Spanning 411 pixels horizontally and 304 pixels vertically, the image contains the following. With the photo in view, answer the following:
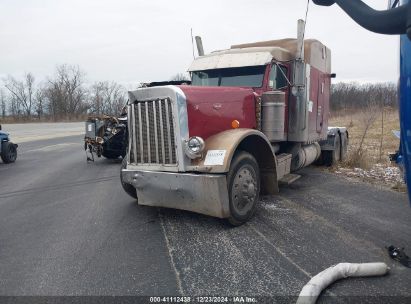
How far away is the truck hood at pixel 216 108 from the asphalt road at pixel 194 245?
4.42 ft

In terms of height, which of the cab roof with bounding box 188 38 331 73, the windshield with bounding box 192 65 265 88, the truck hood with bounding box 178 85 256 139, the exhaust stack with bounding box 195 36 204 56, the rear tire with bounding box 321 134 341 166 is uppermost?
the exhaust stack with bounding box 195 36 204 56

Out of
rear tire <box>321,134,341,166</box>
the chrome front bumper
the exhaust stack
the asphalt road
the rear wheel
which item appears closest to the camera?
the asphalt road

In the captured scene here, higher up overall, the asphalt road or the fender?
the fender

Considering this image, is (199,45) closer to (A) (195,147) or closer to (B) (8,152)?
(A) (195,147)

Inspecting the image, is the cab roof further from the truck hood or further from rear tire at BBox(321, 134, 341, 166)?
rear tire at BBox(321, 134, 341, 166)

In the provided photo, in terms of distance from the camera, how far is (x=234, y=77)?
20.5 feet

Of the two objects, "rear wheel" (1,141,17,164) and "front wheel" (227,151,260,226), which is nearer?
"front wheel" (227,151,260,226)

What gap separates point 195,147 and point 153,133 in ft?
2.41

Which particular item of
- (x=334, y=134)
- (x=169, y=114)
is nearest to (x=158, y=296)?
(x=169, y=114)

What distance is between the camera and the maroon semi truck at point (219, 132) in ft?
14.8

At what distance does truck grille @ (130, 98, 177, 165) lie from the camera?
469 centimetres

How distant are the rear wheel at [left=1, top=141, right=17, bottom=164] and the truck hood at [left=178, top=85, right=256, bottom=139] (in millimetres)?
9845

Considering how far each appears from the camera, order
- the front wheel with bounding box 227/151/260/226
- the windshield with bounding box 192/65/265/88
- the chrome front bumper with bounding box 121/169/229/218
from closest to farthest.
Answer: the chrome front bumper with bounding box 121/169/229/218 < the front wheel with bounding box 227/151/260/226 < the windshield with bounding box 192/65/265/88

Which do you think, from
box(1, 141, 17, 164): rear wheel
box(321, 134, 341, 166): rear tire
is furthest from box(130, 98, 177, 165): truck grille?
box(1, 141, 17, 164): rear wheel
